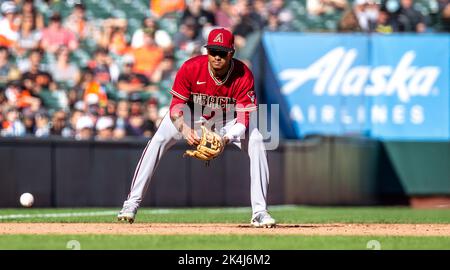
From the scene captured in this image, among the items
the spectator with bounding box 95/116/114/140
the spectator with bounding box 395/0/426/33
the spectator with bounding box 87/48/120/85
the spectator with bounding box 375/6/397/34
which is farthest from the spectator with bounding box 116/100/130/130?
the spectator with bounding box 395/0/426/33

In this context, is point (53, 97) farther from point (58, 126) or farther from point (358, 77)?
point (358, 77)

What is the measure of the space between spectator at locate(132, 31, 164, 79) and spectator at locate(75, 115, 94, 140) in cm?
175

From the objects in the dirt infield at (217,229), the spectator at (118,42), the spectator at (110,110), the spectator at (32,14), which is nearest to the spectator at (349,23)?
the spectator at (118,42)

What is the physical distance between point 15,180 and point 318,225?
602 cm

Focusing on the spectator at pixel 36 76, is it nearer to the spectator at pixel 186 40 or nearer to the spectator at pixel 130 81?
the spectator at pixel 130 81

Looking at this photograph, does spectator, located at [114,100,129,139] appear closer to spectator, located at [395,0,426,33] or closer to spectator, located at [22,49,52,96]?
spectator, located at [22,49,52,96]

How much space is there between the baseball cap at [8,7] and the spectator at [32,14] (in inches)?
6.1

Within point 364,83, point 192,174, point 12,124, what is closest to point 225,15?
point 364,83

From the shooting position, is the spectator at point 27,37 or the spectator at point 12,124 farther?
the spectator at point 27,37

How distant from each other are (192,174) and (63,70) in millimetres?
3056

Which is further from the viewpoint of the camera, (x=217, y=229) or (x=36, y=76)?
(x=36, y=76)

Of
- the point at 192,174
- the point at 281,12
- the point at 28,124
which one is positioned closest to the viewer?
the point at 28,124

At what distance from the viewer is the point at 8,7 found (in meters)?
17.5

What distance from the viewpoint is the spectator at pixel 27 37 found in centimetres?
1730
